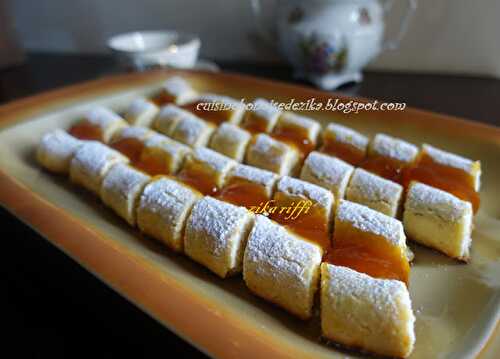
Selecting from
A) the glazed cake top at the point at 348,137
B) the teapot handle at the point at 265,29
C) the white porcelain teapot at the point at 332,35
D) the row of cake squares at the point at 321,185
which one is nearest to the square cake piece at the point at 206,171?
the row of cake squares at the point at 321,185

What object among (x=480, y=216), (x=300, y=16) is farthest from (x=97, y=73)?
(x=480, y=216)

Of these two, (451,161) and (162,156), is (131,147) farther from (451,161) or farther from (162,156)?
(451,161)

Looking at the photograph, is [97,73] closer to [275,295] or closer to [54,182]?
[54,182]

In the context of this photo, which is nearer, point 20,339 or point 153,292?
point 153,292

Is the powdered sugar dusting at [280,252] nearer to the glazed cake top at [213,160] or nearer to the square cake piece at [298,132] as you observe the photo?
the glazed cake top at [213,160]

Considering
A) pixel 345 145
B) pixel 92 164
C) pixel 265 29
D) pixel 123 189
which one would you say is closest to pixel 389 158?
pixel 345 145
